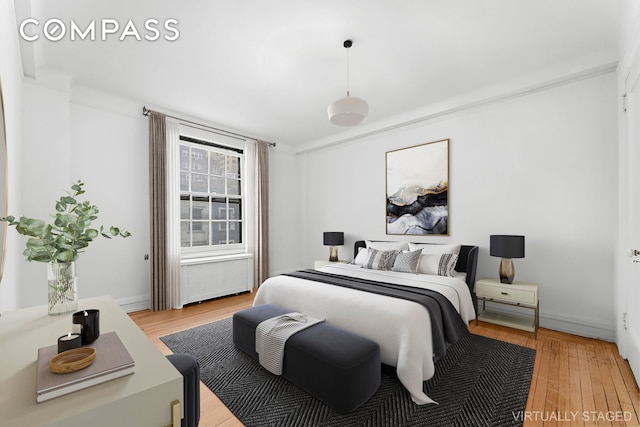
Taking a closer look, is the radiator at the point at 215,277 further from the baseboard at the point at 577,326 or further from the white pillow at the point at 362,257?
the baseboard at the point at 577,326

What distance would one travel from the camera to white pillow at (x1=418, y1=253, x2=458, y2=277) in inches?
134

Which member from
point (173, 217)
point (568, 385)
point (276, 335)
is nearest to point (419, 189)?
point (568, 385)

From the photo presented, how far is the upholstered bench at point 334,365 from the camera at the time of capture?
6.11 ft

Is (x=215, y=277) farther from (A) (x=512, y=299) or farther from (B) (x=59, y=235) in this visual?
(A) (x=512, y=299)

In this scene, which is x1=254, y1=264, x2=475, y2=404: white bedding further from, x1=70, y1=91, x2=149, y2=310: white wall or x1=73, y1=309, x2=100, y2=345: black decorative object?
x1=70, y1=91, x2=149, y2=310: white wall

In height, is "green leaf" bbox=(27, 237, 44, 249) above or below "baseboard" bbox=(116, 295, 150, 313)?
above

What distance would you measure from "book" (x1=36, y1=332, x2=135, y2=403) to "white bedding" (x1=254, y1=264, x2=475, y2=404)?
5.69 ft

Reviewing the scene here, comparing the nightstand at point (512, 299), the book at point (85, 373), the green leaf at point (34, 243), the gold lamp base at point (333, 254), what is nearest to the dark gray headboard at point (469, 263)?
the nightstand at point (512, 299)

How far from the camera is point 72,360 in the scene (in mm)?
917

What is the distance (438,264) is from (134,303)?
3986 millimetres

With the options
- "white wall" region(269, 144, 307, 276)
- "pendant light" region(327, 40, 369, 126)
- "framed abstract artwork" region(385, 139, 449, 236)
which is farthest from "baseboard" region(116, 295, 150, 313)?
"framed abstract artwork" region(385, 139, 449, 236)

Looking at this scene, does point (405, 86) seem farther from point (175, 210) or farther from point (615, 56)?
point (175, 210)

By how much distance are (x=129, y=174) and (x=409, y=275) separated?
3.86 m

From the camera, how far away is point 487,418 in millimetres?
1815
